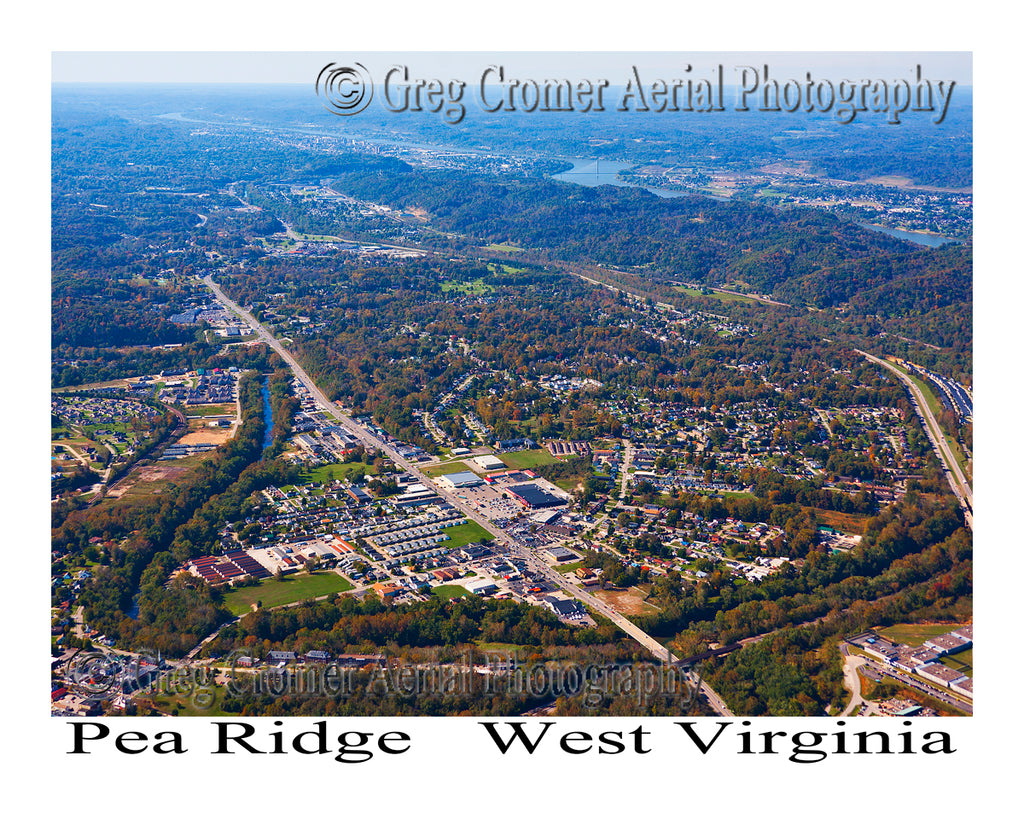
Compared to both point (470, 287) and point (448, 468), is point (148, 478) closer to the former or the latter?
point (448, 468)

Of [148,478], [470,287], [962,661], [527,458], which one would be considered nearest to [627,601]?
[962,661]

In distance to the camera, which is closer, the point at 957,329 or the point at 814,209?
the point at 957,329

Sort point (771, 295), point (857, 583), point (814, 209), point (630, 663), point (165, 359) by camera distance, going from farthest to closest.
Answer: point (814, 209), point (771, 295), point (165, 359), point (857, 583), point (630, 663)

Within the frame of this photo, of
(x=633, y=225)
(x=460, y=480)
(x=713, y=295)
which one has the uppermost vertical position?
(x=633, y=225)

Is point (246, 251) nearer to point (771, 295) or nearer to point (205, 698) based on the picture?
point (771, 295)

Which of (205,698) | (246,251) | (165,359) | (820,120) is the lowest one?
(205,698)

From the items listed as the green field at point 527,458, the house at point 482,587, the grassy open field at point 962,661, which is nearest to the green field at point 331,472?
the green field at point 527,458

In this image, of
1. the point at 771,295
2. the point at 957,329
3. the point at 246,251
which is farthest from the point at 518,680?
the point at 246,251
